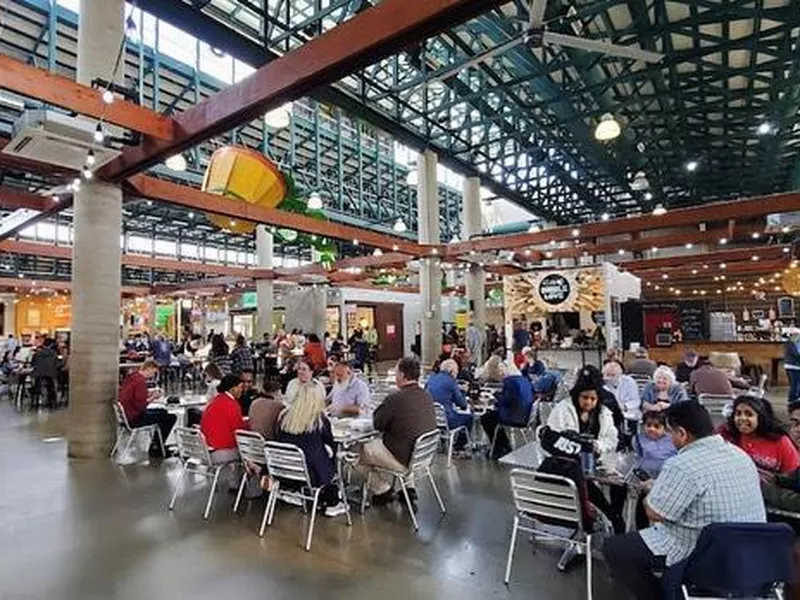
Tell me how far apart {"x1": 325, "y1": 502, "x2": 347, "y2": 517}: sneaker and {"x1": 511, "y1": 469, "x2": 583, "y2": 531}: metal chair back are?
171 cm

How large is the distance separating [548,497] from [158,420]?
4834 millimetres

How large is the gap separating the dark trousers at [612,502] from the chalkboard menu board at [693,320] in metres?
15.4

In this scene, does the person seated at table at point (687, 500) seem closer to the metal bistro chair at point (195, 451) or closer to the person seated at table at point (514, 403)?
the metal bistro chair at point (195, 451)

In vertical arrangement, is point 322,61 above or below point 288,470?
above

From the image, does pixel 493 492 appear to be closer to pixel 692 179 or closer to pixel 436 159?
pixel 436 159

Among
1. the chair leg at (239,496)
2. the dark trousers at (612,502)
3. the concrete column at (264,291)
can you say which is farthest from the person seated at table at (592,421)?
the concrete column at (264,291)

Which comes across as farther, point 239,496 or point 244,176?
point 244,176

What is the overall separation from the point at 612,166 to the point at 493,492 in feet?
41.2

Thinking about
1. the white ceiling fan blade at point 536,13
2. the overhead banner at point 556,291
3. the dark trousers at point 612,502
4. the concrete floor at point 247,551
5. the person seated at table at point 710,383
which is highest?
the white ceiling fan blade at point 536,13

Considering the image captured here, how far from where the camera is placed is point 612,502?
134 inches

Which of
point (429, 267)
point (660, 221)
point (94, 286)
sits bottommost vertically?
point (94, 286)

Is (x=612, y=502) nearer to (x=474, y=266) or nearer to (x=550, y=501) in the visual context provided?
(x=550, y=501)

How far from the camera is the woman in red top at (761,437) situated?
9.58 ft

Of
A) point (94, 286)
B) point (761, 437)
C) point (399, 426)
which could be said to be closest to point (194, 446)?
point (399, 426)
